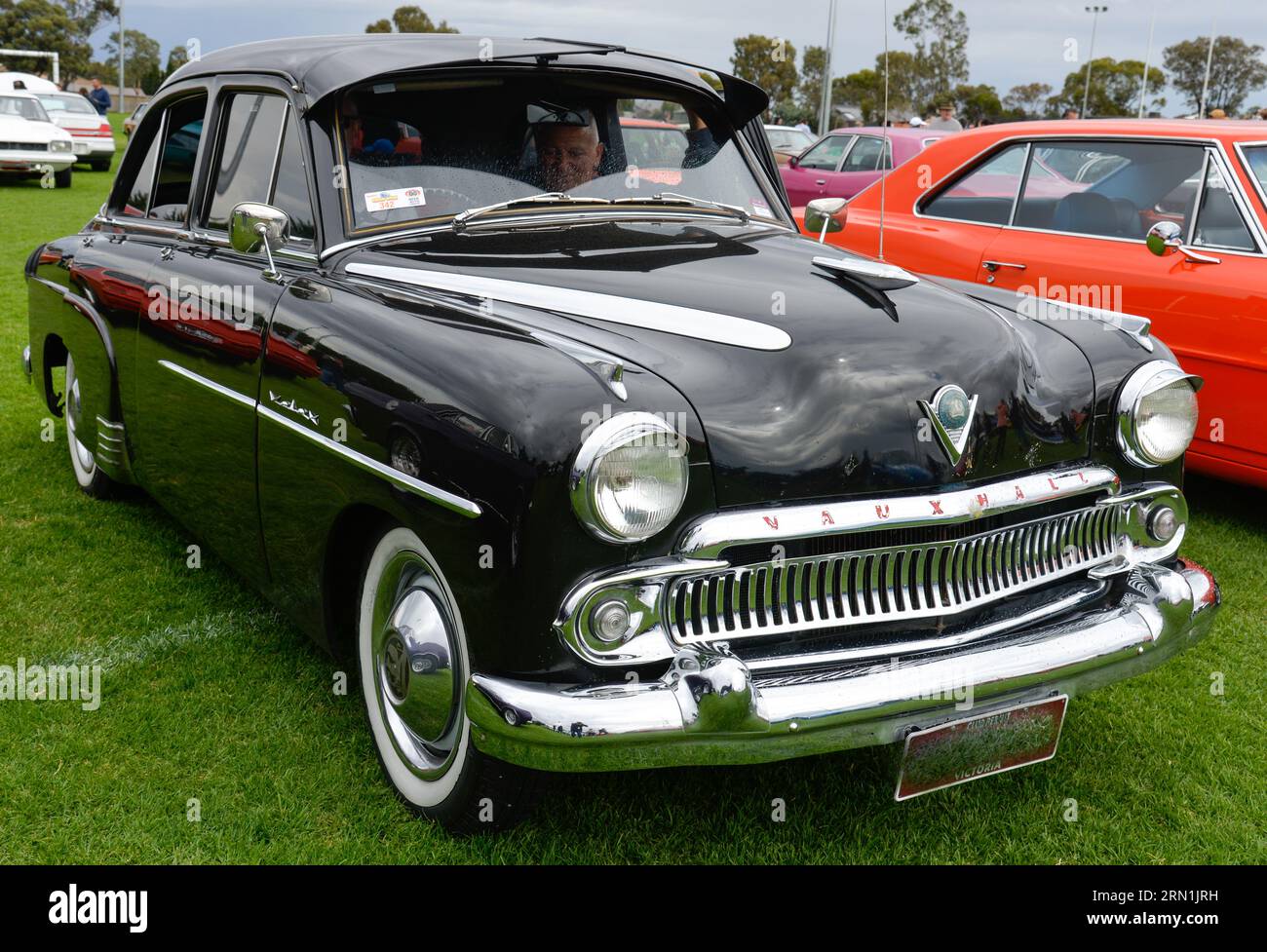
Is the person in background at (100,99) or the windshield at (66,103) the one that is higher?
the person in background at (100,99)

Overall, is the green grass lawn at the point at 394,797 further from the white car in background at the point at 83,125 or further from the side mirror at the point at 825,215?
the white car in background at the point at 83,125

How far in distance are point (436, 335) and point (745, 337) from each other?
0.68 m

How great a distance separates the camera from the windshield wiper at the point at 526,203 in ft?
11.0

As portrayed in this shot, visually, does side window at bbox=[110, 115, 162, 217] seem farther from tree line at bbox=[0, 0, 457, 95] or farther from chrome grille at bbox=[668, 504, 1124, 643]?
tree line at bbox=[0, 0, 457, 95]

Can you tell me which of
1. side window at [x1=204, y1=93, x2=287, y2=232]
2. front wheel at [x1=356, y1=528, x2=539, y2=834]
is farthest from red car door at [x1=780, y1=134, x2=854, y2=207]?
front wheel at [x1=356, y1=528, x2=539, y2=834]

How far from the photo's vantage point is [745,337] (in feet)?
8.91

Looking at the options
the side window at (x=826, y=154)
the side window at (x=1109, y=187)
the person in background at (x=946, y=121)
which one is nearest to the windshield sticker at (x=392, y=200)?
the side window at (x=1109, y=187)

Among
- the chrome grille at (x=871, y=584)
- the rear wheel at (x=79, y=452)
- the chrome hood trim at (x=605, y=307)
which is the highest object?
the chrome hood trim at (x=605, y=307)

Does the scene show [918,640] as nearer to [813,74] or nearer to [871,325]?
[871,325]

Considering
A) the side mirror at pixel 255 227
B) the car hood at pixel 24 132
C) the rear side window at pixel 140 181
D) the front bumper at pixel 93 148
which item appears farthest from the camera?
the front bumper at pixel 93 148

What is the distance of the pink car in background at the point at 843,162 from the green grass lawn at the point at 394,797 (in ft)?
33.5

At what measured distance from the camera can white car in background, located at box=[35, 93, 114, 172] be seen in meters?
23.4

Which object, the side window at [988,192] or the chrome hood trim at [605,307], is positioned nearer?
the chrome hood trim at [605,307]
